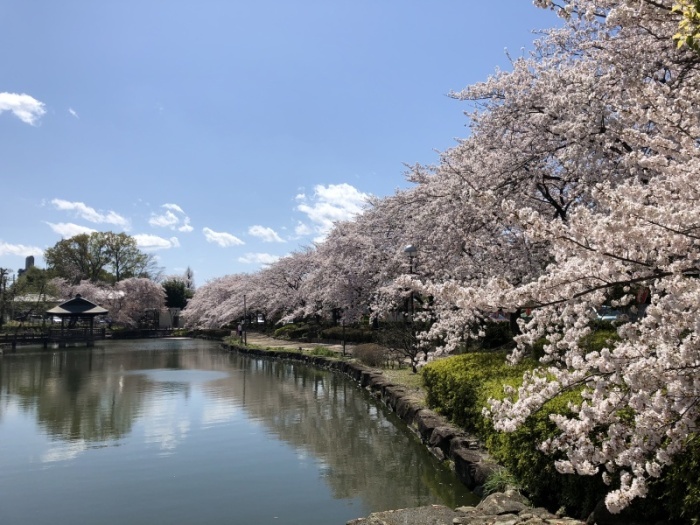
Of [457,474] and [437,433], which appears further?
[437,433]

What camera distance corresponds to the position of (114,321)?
49844mm

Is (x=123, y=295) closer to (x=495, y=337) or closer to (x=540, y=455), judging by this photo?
(x=495, y=337)

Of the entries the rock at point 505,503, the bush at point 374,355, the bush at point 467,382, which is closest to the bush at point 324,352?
the bush at point 374,355

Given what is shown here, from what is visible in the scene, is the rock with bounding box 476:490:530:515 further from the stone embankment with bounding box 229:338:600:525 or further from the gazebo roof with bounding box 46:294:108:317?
the gazebo roof with bounding box 46:294:108:317

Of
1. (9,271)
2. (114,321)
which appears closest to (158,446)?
(9,271)

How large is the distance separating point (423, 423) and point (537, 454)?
4.16 metres

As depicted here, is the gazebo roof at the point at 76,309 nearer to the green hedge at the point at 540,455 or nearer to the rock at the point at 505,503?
the green hedge at the point at 540,455

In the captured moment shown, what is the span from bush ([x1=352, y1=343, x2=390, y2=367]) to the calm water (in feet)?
5.40

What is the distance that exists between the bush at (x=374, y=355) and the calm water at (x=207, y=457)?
5.40 ft

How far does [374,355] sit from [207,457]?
31.9 ft

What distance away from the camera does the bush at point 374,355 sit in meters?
17.6

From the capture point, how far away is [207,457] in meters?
8.54

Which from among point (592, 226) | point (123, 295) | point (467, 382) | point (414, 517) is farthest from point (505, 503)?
point (123, 295)

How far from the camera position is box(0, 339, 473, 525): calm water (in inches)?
252
